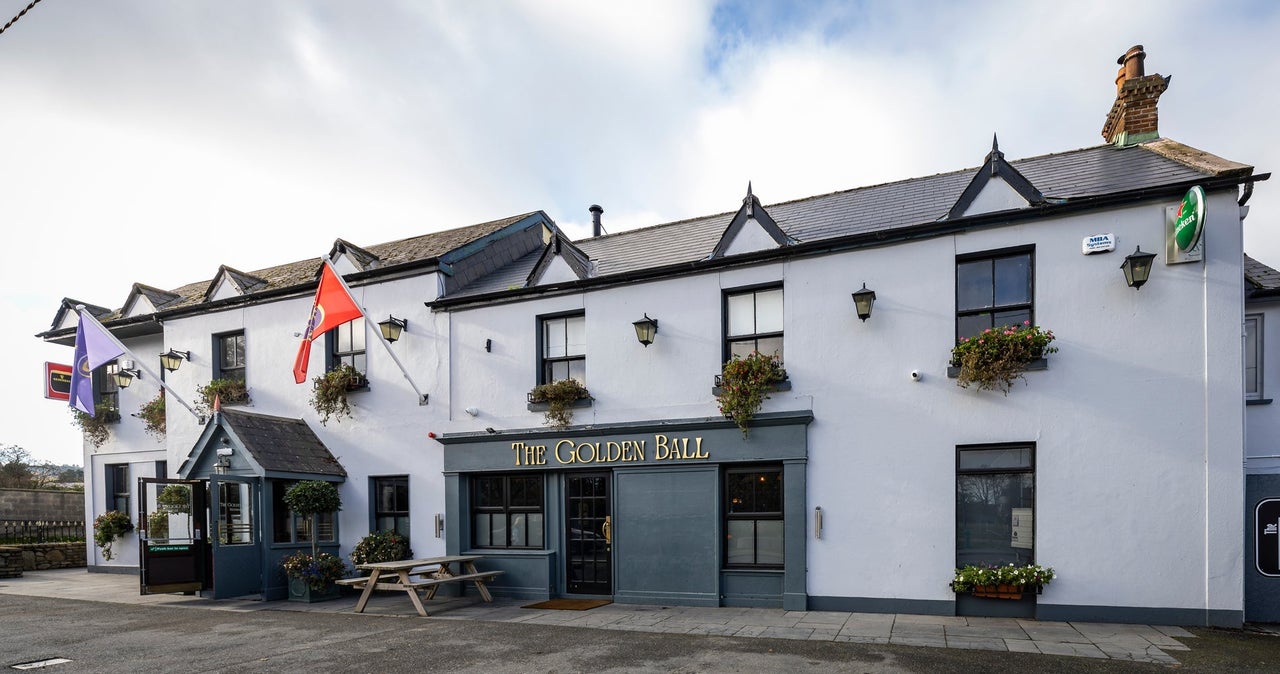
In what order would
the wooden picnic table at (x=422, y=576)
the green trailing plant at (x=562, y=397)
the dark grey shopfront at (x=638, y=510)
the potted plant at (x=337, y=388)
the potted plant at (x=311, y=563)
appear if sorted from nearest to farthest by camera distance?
the dark grey shopfront at (x=638, y=510) → the wooden picnic table at (x=422, y=576) → the green trailing plant at (x=562, y=397) → the potted plant at (x=311, y=563) → the potted plant at (x=337, y=388)

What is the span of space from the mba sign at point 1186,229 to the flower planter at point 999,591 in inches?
186

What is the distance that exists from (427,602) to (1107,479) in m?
10.7

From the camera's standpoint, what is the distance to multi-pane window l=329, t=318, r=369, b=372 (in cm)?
1545

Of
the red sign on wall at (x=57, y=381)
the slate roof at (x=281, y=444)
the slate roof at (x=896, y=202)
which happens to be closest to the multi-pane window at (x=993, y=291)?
the slate roof at (x=896, y=202)

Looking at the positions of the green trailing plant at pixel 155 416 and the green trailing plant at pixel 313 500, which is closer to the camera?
the green trailing plant at pixel 313 500

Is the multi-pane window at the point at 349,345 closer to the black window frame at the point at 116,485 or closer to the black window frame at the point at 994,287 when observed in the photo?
the black window frame at the point at 116,485

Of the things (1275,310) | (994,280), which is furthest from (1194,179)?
(1275,310)

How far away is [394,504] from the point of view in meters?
14.7

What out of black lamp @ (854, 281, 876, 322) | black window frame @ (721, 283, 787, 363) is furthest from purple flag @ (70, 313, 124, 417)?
black lamp @ (854, 281, 876, 322)

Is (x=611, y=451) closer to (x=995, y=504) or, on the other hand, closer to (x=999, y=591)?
(x=995, y=504)

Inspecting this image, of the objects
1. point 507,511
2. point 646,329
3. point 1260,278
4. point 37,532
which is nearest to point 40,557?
point 37,532

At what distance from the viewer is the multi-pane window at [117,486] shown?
19.1m

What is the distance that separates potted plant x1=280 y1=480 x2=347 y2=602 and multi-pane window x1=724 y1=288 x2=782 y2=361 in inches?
315

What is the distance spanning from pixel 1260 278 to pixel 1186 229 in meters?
3.97
